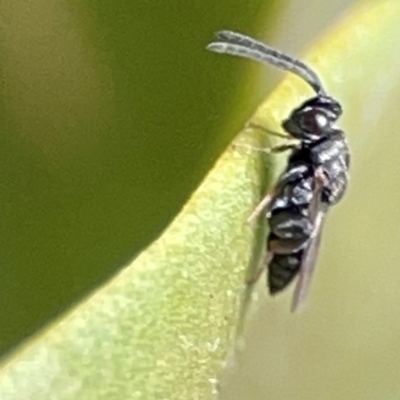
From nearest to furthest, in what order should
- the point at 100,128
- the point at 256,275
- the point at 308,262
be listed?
the point at 256,275 → the point at 308,262 → the point at 100,128

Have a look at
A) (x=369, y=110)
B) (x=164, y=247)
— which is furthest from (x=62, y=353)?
(x=369, y=110)

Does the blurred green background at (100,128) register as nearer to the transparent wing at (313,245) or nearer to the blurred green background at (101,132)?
the blurred green background at (101,132)

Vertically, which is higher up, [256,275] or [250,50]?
[250,50]

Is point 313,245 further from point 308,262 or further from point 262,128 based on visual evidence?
point 262,128

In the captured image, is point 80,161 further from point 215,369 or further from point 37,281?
point 215,369

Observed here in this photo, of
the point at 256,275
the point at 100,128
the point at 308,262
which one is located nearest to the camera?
the point at 256,275

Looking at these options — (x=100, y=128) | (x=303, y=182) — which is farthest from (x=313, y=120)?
(x=100, y=128)

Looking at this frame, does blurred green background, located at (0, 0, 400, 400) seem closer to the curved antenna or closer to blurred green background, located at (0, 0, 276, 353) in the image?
blurred green background, located at (0, 0, 276, 353)
